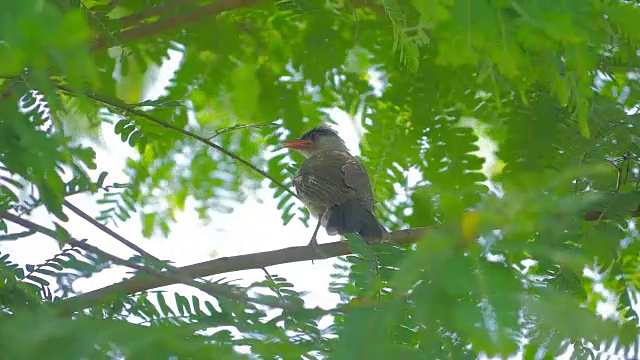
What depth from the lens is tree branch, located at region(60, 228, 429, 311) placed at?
1.28m

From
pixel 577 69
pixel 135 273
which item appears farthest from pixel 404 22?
pixel 135 273

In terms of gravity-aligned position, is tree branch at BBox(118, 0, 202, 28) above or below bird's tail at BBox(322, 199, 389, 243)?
above

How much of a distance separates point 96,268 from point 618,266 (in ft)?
3.73

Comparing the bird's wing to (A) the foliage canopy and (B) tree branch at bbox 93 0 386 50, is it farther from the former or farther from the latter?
(B) tree branch at bbox 93 0 386 50

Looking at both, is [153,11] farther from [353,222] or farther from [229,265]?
[353,222]

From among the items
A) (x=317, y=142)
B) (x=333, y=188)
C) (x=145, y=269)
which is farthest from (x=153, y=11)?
(x=317, y=142)

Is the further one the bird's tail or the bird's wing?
the bird's wing

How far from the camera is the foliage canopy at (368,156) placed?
81cm

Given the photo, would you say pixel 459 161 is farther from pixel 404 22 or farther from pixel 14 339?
pixel 14 339

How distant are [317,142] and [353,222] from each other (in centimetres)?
72

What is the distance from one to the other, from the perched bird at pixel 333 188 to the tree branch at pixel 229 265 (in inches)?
4.4

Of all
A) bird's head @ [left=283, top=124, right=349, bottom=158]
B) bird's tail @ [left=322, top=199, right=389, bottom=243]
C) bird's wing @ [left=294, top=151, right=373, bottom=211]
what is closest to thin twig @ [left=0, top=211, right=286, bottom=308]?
bird's tail @ [left=322, top=199, right=389, bottom=243]

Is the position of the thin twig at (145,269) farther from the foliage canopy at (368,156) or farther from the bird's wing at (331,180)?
the bird's wing at (331,180)

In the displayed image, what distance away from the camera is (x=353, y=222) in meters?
2.52
